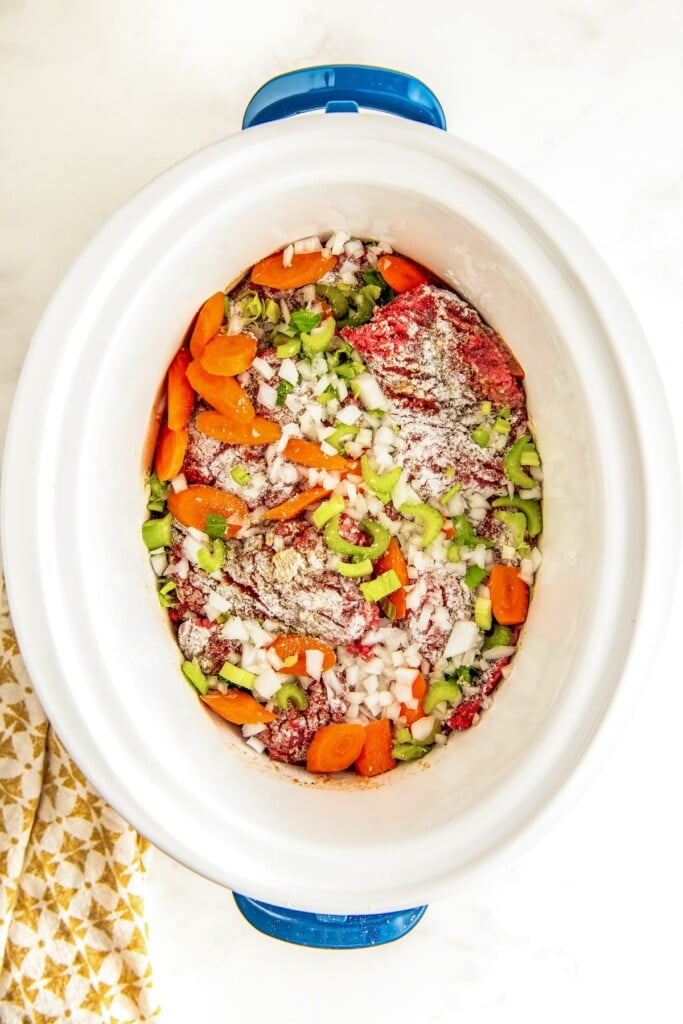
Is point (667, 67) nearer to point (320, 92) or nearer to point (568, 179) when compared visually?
point (568, 179)

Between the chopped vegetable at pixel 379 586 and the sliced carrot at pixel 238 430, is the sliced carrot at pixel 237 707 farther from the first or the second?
the sliced carrot at pixel 238 430

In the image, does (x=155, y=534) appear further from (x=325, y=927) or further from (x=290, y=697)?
(x=325, y=927)

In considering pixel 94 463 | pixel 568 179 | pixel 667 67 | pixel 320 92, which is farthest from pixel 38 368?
pixel 667 67

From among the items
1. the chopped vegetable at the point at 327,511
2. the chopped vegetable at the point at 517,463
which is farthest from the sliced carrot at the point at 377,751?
the chopped vegetable at the point at 517,463

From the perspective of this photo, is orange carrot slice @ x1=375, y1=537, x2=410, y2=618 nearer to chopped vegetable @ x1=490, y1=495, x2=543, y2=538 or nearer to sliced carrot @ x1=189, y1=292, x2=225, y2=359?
chopped vegetable @ x1=490, y1=495, x2=543, y2=538

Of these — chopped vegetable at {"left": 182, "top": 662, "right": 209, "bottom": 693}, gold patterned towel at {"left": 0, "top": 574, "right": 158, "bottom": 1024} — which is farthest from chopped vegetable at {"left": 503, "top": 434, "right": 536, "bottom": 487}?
gold patterned towel at {"left": 0, "top": 574, "right": 158, "bottom": 1024}

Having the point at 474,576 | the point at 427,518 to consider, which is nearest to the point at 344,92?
the point at 427,518

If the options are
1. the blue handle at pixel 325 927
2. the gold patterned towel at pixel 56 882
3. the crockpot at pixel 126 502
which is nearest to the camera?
the crockpot at pixel 126 502
